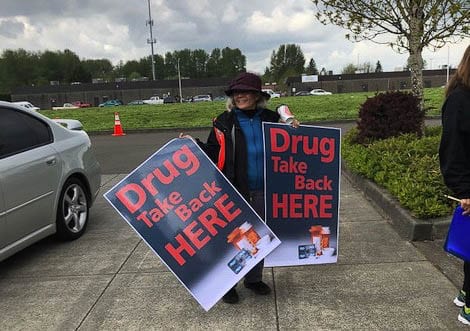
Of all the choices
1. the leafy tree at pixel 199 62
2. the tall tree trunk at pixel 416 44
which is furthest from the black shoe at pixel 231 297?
the leafy tree at pixel 199 62

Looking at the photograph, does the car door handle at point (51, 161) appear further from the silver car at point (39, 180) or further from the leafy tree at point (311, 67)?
the leafy tree at point (311, 67)

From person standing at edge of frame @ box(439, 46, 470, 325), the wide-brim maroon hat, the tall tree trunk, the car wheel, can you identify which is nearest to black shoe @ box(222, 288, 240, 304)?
the wide-brim maroon hat

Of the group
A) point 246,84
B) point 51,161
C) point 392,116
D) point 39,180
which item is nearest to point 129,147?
point 392,116

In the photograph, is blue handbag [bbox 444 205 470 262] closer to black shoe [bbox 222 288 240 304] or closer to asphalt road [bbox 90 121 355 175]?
black shoe [bbox 222 288 240 304]

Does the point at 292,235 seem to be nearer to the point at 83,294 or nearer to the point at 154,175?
the point at 154,175

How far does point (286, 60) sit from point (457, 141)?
127 metres

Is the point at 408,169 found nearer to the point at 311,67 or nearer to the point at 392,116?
the point at 392,116

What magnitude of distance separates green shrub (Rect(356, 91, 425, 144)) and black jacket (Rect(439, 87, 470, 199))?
4.98 meters

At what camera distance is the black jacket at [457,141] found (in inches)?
105

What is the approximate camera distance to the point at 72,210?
204 inches

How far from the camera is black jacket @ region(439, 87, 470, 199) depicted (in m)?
2.67

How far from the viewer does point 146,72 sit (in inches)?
5079

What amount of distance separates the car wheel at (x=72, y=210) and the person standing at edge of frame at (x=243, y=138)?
7.01 ft

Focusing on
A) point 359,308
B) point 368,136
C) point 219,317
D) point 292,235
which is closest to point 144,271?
point 219,317
